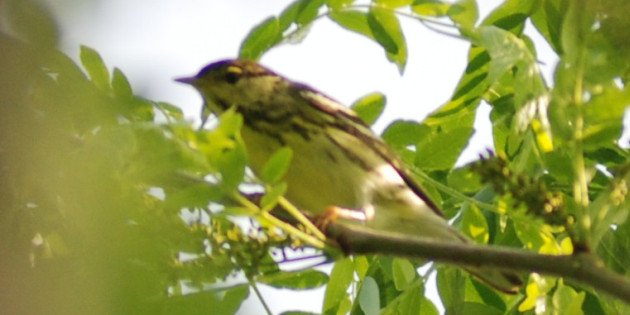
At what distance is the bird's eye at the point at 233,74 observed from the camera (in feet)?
9.76

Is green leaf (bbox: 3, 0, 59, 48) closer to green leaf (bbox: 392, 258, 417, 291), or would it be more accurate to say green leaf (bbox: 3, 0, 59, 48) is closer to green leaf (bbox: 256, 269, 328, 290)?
green leaf (bbox: 256, 269, 328, 290)

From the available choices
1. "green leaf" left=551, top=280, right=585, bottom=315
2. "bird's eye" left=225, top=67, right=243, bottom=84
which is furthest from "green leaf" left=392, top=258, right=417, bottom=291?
"bird's eye" left=225, top=67, right=243, bottom=84

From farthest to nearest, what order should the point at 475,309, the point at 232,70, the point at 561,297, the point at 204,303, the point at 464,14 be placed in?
the point at 232,70 < the point at 475,309 < the point at 464,14 < the point at 561,297 < the point at 204,303

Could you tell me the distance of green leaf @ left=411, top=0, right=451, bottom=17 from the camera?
241cm

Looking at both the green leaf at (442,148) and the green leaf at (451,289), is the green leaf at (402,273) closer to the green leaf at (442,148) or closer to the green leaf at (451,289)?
the green leaf at (451,289)

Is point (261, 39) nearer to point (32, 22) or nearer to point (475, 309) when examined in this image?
point (475, 309)

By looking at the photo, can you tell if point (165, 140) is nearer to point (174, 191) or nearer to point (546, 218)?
point (174, 191)

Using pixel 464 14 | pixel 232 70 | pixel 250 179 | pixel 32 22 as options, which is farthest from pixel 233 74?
pixel 32 22

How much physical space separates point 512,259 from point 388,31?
112 centimetres

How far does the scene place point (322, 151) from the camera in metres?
2.85

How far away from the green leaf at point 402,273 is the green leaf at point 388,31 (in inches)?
20.2

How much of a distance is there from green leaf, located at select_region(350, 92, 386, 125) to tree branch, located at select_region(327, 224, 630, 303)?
0.94m

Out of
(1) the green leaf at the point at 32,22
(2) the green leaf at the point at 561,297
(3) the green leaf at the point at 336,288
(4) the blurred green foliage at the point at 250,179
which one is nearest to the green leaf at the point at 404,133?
(4) the blurred green foliage at the point at 250,179

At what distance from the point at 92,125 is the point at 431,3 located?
52.7 inches
